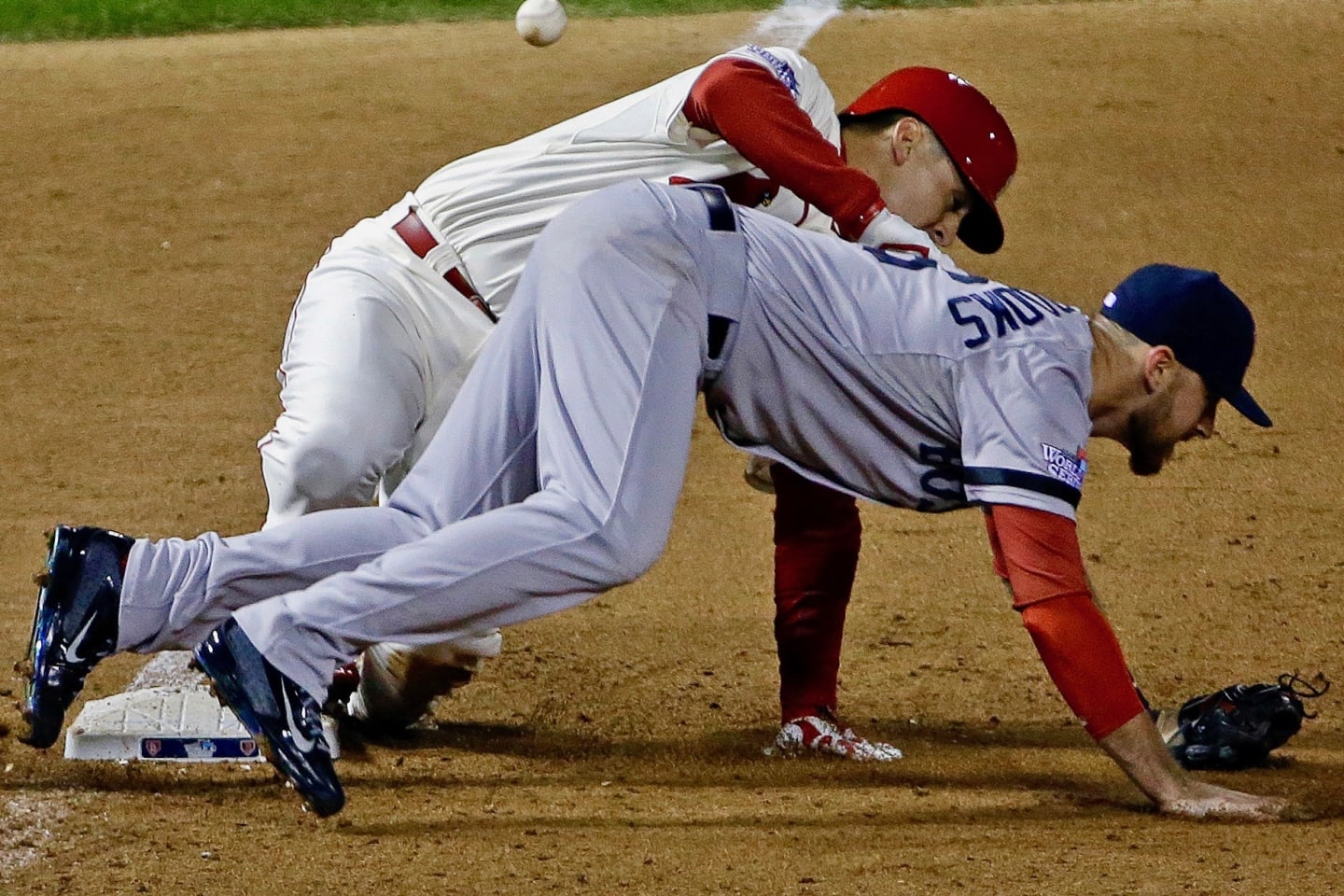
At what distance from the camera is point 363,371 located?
3740 millimetres

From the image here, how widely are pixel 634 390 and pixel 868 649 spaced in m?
1.86

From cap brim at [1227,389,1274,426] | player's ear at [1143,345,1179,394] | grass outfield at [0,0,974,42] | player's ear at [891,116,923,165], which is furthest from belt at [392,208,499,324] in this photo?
grass outfield at [0,0,974,42]

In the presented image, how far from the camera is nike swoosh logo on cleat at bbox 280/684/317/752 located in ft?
10.1

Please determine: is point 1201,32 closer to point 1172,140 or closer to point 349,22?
point 1172,140

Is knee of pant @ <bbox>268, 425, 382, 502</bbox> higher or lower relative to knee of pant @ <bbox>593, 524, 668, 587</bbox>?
lower

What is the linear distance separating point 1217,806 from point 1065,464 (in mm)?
734

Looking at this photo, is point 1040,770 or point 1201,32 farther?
point 1201,32

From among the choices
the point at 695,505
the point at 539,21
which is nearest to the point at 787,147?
the point at 695,505

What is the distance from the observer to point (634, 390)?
315 cm

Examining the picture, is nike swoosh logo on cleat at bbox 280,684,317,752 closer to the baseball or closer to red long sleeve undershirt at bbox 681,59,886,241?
red long sleeve undershirt at bbox 681,59,886,241

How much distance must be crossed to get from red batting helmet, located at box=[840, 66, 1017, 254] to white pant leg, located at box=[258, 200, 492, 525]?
3.37 feet

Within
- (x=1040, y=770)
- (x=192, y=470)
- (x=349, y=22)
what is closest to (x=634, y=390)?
(x=1040, y=770)

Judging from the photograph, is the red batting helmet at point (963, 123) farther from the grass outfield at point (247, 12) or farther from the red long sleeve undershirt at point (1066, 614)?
the grass outfield at point (247, 12)

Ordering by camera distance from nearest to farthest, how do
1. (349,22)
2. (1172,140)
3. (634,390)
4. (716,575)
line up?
1. (634,390)
2. (716,575)
3. (1172,140)
4. (349,22)
